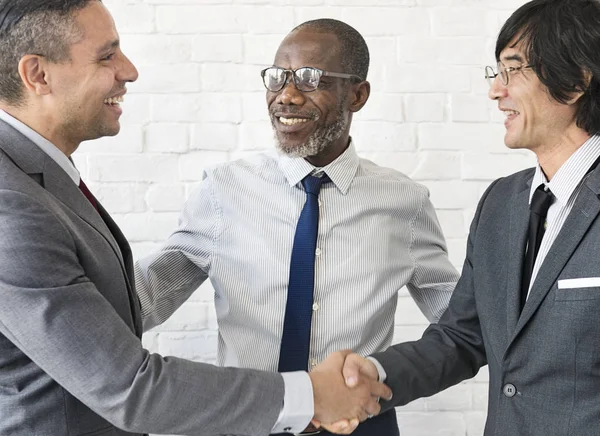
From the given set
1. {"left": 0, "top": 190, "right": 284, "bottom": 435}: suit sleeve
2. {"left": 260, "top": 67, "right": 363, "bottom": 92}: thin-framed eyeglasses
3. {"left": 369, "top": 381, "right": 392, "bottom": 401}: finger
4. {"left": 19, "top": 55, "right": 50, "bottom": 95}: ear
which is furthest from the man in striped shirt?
{"left": 19, "top": 55, "right": 50, "bottom": 95}: ear

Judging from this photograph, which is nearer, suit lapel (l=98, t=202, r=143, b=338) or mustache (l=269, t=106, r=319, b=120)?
suit lapel (l=98, t=202, r=143, b=338)

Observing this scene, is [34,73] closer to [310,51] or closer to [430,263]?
[310,51]

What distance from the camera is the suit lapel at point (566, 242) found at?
5.21 ft

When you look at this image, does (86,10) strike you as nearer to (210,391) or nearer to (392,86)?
(210,391)

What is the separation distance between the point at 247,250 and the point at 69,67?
0.67m

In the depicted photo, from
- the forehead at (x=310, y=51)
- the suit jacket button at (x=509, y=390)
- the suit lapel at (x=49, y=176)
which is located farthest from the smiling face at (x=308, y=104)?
the suit jacket button at (x=509, y=390)

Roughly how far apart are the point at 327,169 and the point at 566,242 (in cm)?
72

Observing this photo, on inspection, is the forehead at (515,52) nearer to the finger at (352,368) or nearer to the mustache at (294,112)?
the mustache at (294,112)

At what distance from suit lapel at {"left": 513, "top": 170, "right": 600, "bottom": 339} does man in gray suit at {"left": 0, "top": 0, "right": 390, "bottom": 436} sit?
1.66 feet

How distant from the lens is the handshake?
1768mm

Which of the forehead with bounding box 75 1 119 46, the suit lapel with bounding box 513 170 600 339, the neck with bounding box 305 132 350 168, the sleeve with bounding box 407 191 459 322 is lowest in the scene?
the sleeve with bounding box 407 191 459 322

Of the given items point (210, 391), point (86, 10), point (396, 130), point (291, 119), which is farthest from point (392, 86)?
point (210, 391)

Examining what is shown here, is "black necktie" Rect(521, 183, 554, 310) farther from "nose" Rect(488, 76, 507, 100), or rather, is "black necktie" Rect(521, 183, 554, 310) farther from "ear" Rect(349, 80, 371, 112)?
"ear" Rect(349, 80, 371, 112)

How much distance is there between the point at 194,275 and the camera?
218 cm
